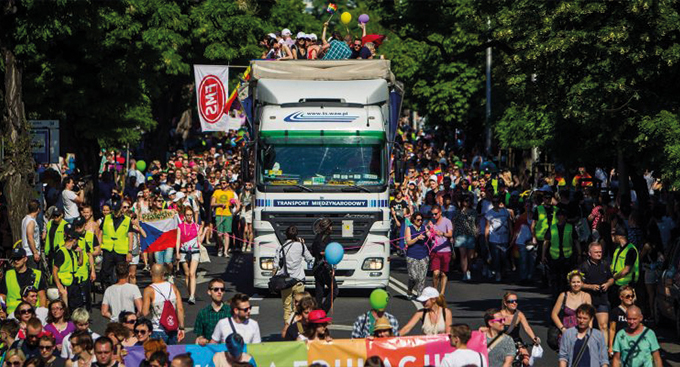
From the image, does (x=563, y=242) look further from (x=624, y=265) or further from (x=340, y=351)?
(x=340, y=351)

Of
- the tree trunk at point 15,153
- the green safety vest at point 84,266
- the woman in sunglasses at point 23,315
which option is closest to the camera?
the woman in sunglasses at point 23,315

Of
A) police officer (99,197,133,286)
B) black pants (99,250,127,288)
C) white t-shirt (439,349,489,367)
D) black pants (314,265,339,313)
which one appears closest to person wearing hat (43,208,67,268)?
police officer (99,197,133,286)

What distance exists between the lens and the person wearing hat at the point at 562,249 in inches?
873

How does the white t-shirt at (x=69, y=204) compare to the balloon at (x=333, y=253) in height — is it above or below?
above

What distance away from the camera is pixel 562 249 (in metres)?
22.3

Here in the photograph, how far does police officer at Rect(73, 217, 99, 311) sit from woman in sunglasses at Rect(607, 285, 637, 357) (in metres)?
7.69

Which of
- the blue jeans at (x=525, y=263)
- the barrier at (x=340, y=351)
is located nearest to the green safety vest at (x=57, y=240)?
the barrier at (x=340, y=351)

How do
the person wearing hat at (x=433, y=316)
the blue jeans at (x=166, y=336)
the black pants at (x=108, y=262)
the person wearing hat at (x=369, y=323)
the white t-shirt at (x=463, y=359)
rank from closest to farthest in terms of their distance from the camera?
the white t-shirt at (x=463, y=359) < the person wearing hat at (x=369, y=323) < the person wearing hat at (x=433, y=316) < the blue jeans at (x=166, y=336) < the black pants at (x=108, y=262)

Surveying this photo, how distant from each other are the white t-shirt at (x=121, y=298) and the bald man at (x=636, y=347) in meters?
5.64

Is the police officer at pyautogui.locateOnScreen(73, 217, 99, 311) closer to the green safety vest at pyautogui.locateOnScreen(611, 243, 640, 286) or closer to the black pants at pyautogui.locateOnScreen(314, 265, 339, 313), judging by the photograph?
the black pants at pyautogui.locateOnScreen(314, 265, 339, 313)

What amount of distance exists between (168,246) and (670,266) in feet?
29.8

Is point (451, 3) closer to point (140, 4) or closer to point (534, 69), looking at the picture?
point (140, 4)

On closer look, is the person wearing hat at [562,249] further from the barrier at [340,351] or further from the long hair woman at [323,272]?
the barrier at [340,351]

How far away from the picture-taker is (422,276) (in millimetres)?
22953
